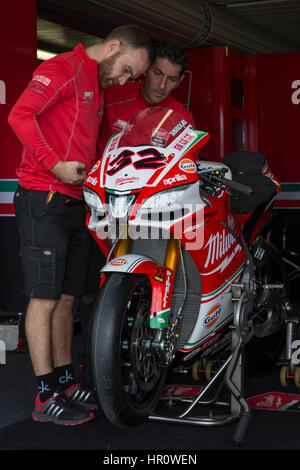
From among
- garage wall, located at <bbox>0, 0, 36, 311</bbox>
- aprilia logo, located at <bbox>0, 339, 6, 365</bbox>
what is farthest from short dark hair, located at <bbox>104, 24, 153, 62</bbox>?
aprilia logo, located at <bbox>0, 339, 6, 365</bbox>

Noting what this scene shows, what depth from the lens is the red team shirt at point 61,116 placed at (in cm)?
256

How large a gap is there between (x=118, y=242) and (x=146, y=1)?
250 centimetres

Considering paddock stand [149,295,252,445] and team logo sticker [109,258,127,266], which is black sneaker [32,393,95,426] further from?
team logo sticker [109,258,127,266]

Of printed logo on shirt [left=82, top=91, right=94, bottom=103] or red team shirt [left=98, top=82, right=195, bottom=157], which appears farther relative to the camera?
red team shirt [left=98, top=82, right=195, bottom=157]

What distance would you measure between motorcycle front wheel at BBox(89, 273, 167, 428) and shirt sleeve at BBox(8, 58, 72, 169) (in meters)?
0.59

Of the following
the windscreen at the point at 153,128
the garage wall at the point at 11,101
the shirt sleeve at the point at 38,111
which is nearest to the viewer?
the windscreen at the point at 153,128

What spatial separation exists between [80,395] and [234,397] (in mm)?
686

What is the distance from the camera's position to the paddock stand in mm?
2449

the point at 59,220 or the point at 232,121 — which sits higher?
the point at 232,121

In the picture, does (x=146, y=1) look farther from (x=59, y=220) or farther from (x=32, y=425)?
(x=32, y=425)

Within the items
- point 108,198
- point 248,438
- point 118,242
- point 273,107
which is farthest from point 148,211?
point 273,107

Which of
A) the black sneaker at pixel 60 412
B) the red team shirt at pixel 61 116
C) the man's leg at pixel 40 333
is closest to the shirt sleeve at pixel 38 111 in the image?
the red team shirt at pixel 61 116

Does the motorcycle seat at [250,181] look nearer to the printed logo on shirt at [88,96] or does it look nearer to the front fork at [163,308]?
the front fork at [163,308]
